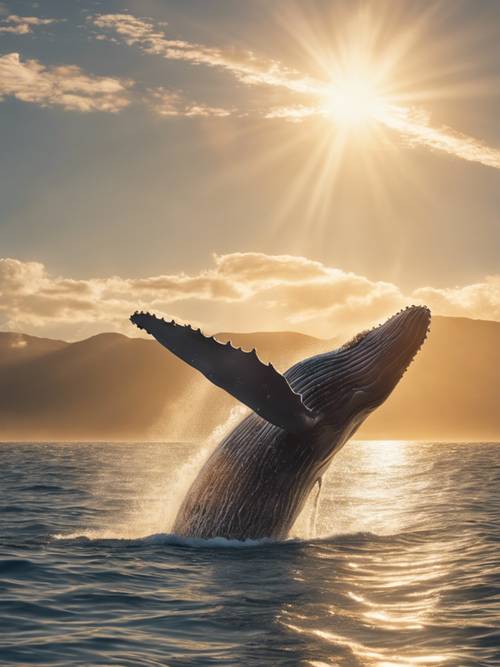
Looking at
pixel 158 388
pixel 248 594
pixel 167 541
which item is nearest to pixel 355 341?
pixel 167 541

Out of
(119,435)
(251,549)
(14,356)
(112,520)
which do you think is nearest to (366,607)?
(251,549)

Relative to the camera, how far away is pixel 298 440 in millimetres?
8773

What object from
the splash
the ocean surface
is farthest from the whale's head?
the ocean surface

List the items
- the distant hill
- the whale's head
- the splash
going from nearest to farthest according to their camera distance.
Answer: the whale's head
the splash
the distant hill

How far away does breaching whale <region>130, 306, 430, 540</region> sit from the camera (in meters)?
8.73

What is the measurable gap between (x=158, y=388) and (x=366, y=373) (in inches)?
6819

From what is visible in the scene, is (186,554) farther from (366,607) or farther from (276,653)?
(276,653)

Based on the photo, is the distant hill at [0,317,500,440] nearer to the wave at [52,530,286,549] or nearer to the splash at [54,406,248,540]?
the splash at [54,406,248,540]

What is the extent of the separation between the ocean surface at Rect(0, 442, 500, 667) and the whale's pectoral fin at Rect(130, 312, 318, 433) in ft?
4.88

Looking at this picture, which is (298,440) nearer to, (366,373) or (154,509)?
(366,373)

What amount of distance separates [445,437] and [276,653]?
176334mm

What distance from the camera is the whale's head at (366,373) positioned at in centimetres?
869

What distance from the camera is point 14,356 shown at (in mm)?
191375

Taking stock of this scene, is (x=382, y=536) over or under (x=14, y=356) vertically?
under
